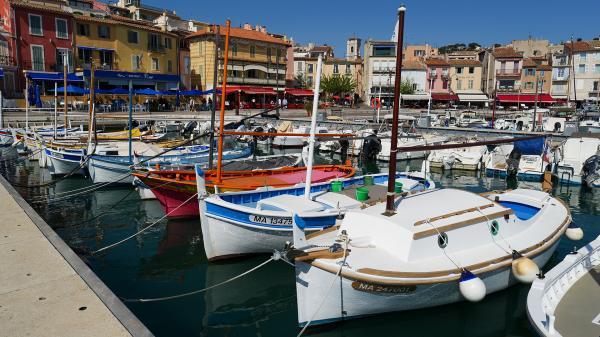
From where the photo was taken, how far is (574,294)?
8.39 m

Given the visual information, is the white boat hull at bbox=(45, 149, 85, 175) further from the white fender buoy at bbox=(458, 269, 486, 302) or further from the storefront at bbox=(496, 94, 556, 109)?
the storefront at bbox=(496, 94, 556, 109)

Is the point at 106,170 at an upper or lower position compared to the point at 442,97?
lower

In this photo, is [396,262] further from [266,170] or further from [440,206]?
[266,170]

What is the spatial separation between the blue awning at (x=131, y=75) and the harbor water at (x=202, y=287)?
37755 mm

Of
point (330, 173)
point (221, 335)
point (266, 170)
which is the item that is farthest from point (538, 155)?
point (221, 335)

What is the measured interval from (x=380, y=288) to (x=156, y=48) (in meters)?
58.7

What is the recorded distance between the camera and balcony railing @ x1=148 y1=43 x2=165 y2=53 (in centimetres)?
5994

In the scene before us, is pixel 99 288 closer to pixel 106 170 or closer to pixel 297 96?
pixel 106 170

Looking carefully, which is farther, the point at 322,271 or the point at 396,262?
the point at 396,262

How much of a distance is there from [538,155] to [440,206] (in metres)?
19.2

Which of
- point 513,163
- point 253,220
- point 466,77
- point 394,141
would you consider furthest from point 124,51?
point 466,77

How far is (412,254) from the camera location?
367 inches

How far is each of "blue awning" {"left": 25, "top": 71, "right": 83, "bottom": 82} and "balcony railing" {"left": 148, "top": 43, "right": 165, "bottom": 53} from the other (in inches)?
456

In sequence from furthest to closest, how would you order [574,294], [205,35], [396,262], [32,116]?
1. [205,35]
2. [32,116]
3. [396,262]
4. [574,294]
